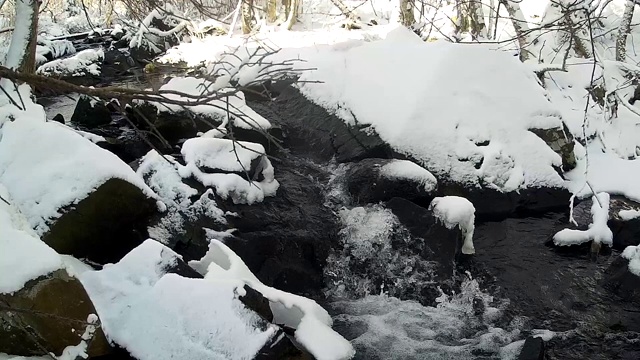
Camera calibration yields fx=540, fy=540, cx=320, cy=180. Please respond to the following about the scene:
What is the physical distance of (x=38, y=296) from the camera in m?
2.96

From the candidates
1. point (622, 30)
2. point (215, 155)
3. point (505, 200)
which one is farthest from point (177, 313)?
point (622, 30)

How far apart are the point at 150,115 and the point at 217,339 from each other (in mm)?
4605

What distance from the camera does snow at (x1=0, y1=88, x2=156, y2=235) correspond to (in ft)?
13.5

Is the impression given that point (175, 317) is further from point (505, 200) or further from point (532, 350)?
point (505, 200)

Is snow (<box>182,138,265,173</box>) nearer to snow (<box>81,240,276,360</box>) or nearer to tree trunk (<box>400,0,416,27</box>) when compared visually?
snow (<box>81,240,276,360</box>)

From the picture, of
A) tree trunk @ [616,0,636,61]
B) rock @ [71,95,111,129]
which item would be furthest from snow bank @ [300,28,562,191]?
rock @ [71,95,111,129]

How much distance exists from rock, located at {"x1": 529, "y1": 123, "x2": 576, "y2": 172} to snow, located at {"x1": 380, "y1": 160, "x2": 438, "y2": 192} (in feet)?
6.03

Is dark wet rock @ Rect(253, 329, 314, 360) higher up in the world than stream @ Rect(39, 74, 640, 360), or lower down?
higher up

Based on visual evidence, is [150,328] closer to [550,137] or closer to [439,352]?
[439,352]

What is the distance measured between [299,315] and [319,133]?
11.8 ft

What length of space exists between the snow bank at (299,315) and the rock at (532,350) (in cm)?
117

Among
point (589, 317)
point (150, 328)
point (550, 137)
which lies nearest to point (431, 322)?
point (589, 317)

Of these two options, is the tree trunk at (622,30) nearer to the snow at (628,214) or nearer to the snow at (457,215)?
the snow at (628,214)

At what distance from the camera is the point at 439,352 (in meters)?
3.99
